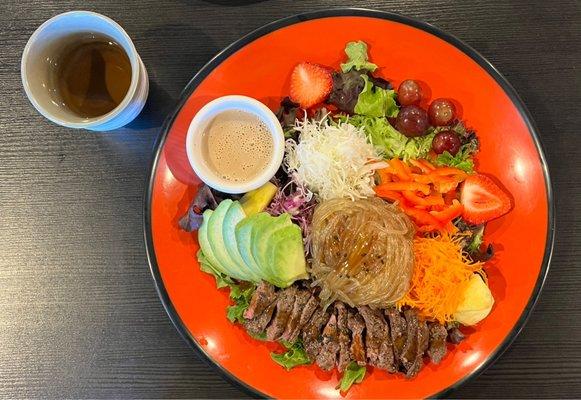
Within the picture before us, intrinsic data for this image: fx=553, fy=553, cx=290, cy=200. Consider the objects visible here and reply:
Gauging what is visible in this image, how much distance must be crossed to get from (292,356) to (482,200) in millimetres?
956

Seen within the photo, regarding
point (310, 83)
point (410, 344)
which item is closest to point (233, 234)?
point (310, 83)

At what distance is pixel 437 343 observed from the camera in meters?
2.09

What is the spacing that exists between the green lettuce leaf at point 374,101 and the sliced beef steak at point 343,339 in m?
0.79

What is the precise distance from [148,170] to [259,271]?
1.98 ft

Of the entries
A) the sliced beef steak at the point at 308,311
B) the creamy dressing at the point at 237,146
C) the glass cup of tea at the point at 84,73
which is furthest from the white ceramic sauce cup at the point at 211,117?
the sliced beef steak at the point at 308,311

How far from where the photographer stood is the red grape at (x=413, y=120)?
2.18 m

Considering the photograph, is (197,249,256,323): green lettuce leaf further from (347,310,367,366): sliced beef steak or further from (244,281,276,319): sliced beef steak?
(347,310,367,366): sliced beef steak

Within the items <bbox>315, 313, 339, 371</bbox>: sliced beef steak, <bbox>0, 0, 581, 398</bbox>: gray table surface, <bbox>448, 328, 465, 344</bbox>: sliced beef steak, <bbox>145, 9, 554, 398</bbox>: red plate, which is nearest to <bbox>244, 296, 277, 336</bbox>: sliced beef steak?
<bbox>145, 9, 554, 398</bbox>: red plate

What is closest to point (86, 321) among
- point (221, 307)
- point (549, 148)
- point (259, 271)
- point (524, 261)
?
point (221, 307)

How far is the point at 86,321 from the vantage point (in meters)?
2.34

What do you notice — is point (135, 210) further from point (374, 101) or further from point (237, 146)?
point (374, 101)

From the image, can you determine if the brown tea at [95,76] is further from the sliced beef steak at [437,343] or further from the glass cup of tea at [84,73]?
the sliced beef steak at [437,343]

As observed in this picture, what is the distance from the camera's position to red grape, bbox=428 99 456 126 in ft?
7.16

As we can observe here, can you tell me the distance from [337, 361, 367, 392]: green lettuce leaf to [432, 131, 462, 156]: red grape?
0.91 metres
